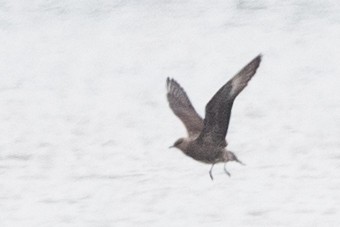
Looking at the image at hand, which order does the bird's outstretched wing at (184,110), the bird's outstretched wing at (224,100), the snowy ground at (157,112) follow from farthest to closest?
the snowy ground at (157,112), the bird's outstretched wing at (184,110), the bird's outstretched wing at (224,100)

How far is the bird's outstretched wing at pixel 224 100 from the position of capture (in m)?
5.05

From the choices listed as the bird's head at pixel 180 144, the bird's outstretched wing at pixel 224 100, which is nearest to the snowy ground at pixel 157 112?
the bird's head at pixel 180 144

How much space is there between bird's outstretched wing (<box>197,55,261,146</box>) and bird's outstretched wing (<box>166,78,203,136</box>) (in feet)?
0.93

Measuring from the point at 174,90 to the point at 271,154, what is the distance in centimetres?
200

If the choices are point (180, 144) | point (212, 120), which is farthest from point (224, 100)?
point (180, 144)

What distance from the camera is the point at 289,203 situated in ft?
22.8

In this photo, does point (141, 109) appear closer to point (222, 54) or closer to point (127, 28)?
point (222, 54)

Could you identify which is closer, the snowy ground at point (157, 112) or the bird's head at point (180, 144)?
the bird's head at point (180, 144)

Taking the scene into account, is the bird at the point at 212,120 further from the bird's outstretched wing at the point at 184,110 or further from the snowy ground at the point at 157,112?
the snowy ground at the point at 157,112

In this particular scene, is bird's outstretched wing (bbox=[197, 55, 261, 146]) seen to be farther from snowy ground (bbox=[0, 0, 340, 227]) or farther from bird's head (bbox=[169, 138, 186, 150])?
snowy ground (bbox=[0, 0, 340, 227])

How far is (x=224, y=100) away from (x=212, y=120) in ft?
0.48

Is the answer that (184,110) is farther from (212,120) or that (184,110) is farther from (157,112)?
(157,112)

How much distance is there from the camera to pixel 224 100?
506 cm

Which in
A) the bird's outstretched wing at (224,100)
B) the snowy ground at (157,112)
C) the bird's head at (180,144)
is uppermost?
the bird's outstretched wing at (224,100)
